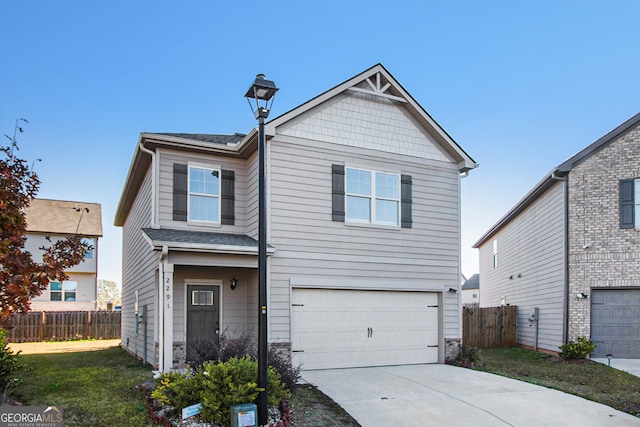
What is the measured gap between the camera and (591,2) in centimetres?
1453

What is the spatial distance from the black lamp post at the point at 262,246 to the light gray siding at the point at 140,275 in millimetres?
5491

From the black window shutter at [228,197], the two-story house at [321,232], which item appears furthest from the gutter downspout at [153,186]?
the black window shutter at [228,197]

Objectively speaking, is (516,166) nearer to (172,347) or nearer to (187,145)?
(187,145)

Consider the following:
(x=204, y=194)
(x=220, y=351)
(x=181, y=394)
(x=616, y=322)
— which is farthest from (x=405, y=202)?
(x=181, y=394)

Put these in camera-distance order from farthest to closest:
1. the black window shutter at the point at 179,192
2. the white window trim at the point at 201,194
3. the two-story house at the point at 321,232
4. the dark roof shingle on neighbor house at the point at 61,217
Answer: the dark roof shingle on neighbor house at the point at 61,217, the white window trim at the point at 201,194, the black window shutter at the point at 179,192, the two-story house at the point at 321,232

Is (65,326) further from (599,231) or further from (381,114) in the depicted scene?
(599,231)

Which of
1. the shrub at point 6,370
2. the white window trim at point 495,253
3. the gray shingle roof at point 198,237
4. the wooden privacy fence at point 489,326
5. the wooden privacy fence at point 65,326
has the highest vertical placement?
the gray shingle roof at point 198,237

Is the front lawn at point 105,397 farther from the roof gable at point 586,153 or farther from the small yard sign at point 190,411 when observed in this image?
the roof gable at point 586,153

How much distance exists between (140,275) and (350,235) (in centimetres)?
647

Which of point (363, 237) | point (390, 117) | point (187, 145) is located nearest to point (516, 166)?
point (390, 117)

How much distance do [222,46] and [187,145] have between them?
15.0 feet

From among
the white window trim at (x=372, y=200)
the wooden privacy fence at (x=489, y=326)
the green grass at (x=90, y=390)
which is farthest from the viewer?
the wooden privacy fence at (x=489, y=326)

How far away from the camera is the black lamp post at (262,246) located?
6992mm

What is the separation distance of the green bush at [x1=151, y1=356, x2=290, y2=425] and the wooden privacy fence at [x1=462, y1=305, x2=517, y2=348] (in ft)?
40.6
